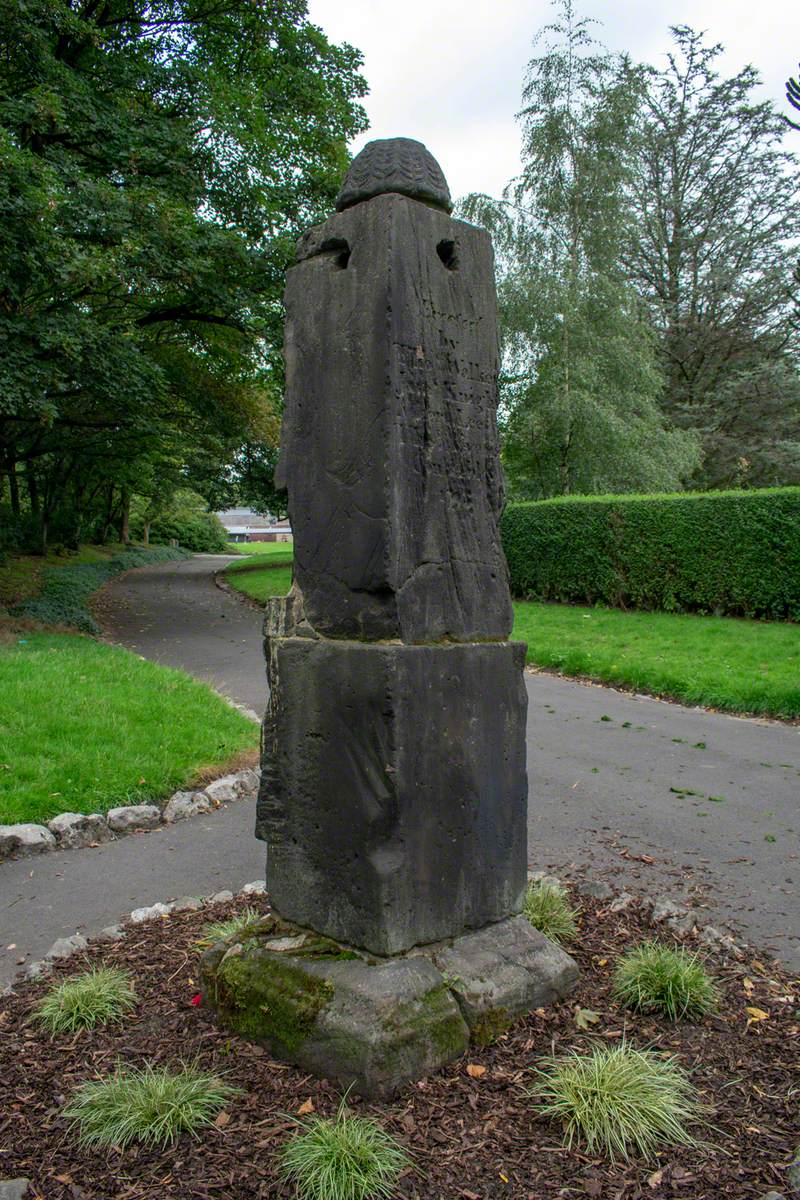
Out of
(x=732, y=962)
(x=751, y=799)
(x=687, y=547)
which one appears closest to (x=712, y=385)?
(x=687, y=547)

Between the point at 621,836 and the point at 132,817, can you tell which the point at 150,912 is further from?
the point at 621,836

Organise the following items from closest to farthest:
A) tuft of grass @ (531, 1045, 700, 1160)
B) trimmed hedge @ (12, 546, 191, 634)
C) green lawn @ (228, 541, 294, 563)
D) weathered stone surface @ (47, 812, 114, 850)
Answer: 1. tuft of grass @ (531, 1045, 700, 1160)
2. weathered stone surface @ (47, 812, 114, 850)
3. trimmed hedge @ (12, 546, 191, 634)
4. green lawn @ (228, 541, 294, 563)

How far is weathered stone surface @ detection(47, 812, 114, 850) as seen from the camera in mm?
5695

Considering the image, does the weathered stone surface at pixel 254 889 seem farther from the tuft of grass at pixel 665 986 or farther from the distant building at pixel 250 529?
the distant building at pixel 250 529

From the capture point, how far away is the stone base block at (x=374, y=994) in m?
2.90

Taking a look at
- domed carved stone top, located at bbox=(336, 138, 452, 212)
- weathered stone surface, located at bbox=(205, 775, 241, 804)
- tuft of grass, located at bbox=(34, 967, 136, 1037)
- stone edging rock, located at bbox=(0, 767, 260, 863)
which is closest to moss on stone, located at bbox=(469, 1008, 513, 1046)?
tuft of grass, located at bbox=(34, 967, 136, 1037)

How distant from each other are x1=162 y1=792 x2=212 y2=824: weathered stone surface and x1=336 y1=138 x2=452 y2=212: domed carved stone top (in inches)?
173

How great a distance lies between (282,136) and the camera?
52.0 feet

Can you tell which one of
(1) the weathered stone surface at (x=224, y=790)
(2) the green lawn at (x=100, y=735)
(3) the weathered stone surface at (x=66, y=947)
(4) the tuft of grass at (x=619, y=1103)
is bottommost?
(1) the weathered stone surface at (x=224, y=790)

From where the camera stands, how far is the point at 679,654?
12.0 meters

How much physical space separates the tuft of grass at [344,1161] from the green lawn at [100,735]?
3.88 meters

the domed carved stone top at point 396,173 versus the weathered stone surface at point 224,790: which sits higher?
the domed carved stone top at point 396,173

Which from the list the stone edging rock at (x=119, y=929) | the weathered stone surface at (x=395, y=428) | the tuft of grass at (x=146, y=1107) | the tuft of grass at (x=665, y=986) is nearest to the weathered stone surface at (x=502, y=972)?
the tuft of grass at (x=665, y=986)

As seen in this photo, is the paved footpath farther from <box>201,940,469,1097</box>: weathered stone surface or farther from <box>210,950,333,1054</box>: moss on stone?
<box>201,940,469,1097</box>: weathered stone surface
